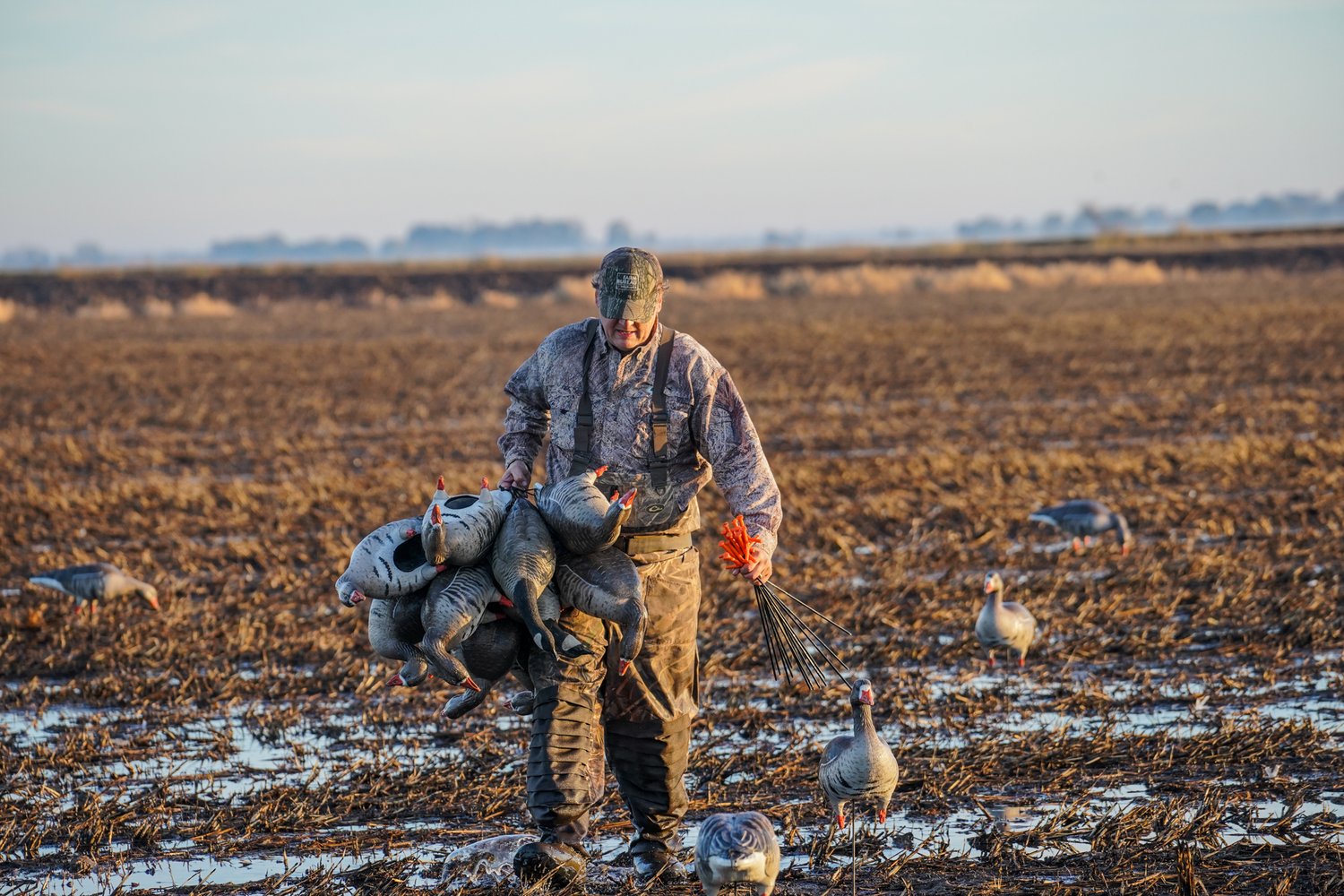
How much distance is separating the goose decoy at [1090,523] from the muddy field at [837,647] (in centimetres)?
19

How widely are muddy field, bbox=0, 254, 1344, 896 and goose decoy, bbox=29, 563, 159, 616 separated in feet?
0.58

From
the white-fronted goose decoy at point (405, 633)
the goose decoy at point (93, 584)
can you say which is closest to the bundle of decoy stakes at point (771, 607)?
the white-fronted goose decoy at point (405, 633)

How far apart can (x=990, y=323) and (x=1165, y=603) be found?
2300cm

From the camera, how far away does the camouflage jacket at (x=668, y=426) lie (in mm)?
5414

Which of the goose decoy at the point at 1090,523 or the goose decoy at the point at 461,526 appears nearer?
the goose decoy at the point at 461,526

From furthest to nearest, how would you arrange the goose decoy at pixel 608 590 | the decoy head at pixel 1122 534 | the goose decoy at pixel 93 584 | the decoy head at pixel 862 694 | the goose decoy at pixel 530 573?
the decoy head at pixel 1122 534, the goose decoy at pixel 93 584, the decoy head at pixel 862 694, the goose decoy at pixel 608 590, the goose decoy at pixel 530 573

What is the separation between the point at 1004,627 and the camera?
798cm

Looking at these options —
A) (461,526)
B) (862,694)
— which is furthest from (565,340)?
(862,694)

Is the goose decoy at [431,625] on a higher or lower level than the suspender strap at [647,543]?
lower

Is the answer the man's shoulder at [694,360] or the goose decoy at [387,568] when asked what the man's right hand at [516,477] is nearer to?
the goose decoy at [387,568]

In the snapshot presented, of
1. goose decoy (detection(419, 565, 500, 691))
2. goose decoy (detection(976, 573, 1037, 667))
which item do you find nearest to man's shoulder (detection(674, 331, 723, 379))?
goose decoy (detection(419, 565, 500, 691))

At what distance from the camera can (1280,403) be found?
18.1 m

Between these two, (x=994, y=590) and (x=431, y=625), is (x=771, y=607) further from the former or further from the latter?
(x=994, y=590)

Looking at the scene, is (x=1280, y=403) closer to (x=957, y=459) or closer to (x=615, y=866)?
(x=957, y=459)
